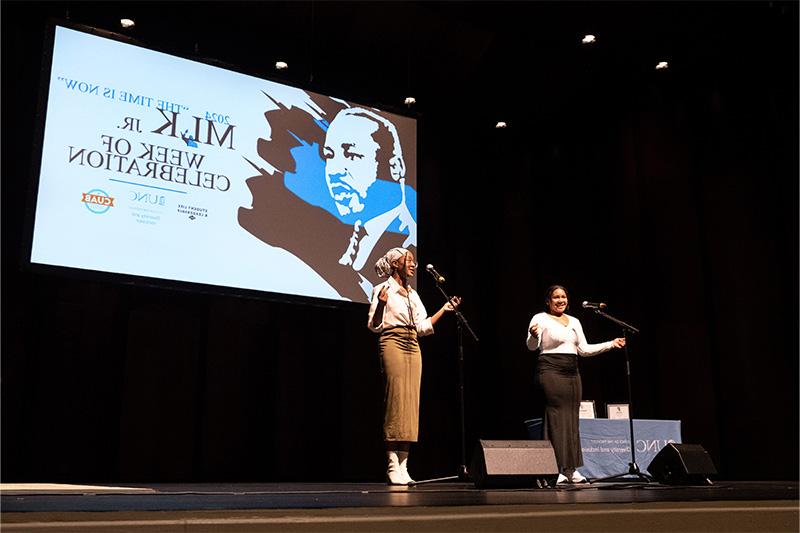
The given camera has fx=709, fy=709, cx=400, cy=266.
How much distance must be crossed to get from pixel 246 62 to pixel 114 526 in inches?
198

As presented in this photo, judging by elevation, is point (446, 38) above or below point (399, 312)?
above

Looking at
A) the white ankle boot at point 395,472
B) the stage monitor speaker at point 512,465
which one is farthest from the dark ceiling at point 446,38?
the stage monitor speaker at point 512,465

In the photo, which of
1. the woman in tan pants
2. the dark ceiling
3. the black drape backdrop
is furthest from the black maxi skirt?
the dark ceiling

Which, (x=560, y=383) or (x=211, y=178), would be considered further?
(x=211, y=178)

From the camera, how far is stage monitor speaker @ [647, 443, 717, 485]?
3.82m

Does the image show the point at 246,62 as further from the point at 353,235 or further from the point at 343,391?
the point at 343,391

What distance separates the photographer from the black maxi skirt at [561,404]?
3.87 meters

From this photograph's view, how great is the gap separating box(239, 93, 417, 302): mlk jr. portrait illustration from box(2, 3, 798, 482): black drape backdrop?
0.38 metres

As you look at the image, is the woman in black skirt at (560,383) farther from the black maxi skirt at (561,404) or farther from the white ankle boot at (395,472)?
the white ankle boot at (395,472)

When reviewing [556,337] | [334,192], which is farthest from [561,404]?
[334,192]

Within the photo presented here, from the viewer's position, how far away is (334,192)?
522 cm

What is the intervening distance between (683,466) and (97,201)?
3.70 m

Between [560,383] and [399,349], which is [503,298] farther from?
[399,349]

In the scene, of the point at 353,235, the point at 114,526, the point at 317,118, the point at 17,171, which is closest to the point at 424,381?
the point at 353,235
